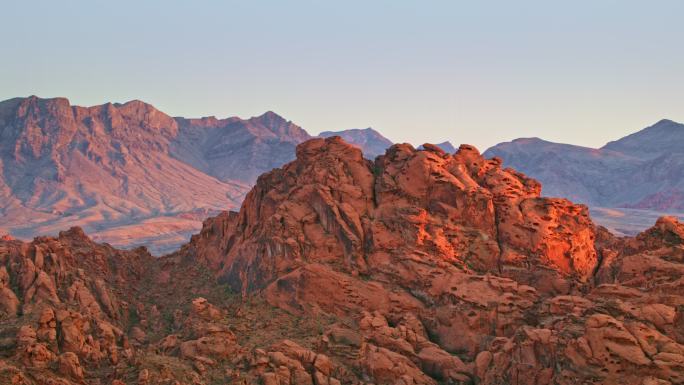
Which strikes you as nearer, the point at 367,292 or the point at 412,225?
the point at 367,292

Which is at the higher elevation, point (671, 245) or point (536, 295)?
point (671, 245)

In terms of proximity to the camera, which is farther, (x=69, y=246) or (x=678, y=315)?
(x=69, y=246)

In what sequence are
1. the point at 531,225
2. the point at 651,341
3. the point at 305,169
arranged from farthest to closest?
the point at 305,169, the point at 531,225, the point at 651,341

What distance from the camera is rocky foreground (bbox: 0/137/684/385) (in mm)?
34656

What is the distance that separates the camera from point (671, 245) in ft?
152

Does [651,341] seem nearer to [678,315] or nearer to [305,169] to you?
[678,315]

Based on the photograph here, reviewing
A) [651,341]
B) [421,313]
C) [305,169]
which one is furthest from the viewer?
[305,169]

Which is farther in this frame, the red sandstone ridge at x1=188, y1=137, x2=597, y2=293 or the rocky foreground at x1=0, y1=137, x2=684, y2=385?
the red sandstone ridge at x1=188, y1=137, x2=597, y2=293

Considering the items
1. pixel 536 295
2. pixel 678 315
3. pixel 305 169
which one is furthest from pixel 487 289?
pixel 305 169

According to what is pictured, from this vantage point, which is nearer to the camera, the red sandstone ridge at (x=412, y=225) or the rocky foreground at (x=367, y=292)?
the rocky foreground at (x=367, y=292)

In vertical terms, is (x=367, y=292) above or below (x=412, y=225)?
below

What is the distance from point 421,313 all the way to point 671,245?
1626cm

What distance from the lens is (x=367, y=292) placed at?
4466 cm

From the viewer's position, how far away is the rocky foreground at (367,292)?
34.7 metres
